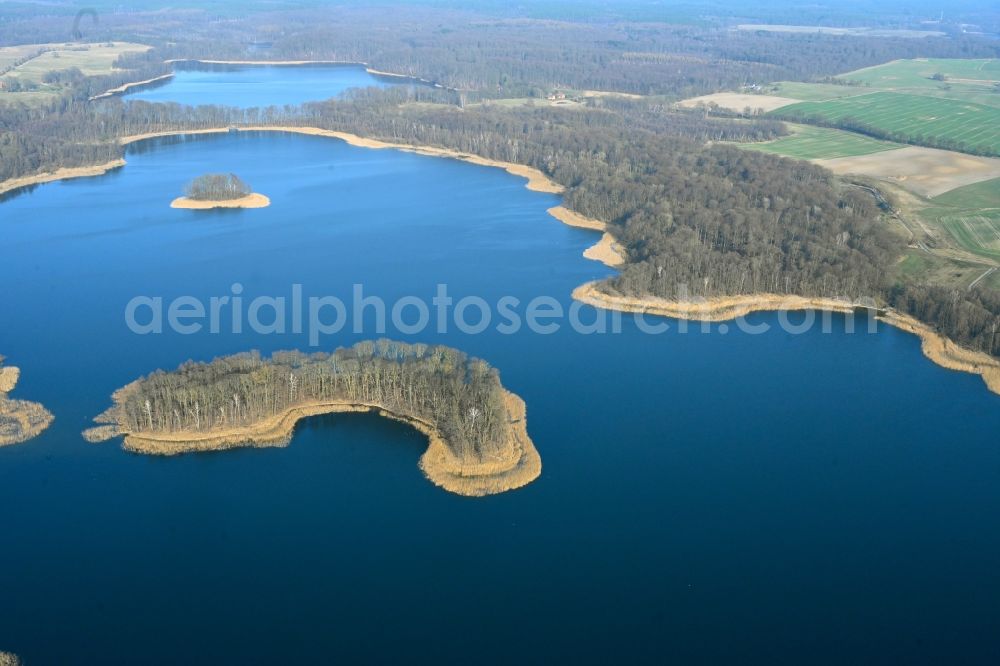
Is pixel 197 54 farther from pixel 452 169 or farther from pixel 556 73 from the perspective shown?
pixel 452 169

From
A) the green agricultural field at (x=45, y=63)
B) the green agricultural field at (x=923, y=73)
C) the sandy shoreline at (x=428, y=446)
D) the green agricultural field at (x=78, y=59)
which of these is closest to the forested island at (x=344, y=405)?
the sandy shoreline at (x=428, y=446)

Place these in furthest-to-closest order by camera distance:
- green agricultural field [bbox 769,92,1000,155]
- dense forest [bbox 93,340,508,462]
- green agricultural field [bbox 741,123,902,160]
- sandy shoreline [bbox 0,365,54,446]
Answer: green agricultural field [bbox 769,92,1000,155] < green agricultural field [bbox 741,123,902,160] < dense forest [bbox 93,340,508,462] < sandy shoreline [bbox 0,365,54,446]

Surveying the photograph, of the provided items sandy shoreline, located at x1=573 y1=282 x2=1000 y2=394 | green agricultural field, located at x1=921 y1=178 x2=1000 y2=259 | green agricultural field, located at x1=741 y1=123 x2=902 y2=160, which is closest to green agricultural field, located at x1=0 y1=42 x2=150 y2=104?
green agricultural field, located at x1=741 y1=123 x2=902 y2=160

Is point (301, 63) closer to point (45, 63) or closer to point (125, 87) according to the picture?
point (125, 87)

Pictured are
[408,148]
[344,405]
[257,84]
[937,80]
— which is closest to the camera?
[344,405]

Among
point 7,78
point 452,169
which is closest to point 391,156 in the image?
point 452,169

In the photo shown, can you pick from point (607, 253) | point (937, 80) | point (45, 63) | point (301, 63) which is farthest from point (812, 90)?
point (45, 63)

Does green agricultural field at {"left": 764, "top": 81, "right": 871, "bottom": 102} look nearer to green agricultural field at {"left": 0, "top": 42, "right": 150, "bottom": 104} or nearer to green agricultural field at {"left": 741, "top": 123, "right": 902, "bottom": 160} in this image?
green agricultural field at {"left": 741, "top": 123, "right": 902, "bottom": 160}
